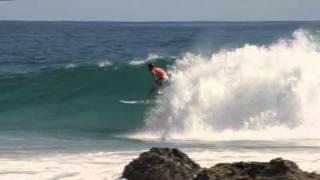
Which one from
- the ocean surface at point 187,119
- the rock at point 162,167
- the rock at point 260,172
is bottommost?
the rock at point 260,172

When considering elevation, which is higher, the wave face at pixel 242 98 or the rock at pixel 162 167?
the wave face at pixel 242 98

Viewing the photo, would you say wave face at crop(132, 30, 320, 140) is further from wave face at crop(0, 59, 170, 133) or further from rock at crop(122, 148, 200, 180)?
rock at crop(122, 148, 200, 180)

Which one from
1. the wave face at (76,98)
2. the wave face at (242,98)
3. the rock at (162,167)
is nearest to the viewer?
the rock at (162,167)

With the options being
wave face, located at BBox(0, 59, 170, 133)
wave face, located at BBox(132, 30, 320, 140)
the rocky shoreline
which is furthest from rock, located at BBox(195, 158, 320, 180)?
wave face, located at BBox(0, 59, 170, 133)

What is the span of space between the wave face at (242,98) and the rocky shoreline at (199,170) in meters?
7.07

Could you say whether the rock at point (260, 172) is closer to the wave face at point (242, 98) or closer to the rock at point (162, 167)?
the rock at point (162, 167)

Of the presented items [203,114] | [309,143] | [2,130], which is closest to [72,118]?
[2,130]

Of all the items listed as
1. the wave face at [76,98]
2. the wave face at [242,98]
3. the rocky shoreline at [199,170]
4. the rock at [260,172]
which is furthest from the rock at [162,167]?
the wave face at [76,98]

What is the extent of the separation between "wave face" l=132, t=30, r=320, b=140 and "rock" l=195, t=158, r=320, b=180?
8187mm

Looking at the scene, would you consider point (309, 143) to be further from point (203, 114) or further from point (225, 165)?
point (225, 165)

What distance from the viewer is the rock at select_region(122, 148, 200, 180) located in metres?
10.1

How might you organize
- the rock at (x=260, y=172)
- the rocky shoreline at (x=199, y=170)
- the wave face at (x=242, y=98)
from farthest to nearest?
1. the wave face at (x=242, y=98)
2. the rocky shoreline at (x=199, y=170)
3. the rock at (x=260, y=172)

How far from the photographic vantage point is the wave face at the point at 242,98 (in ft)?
60.1

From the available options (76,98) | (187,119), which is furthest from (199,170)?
(76,98)
